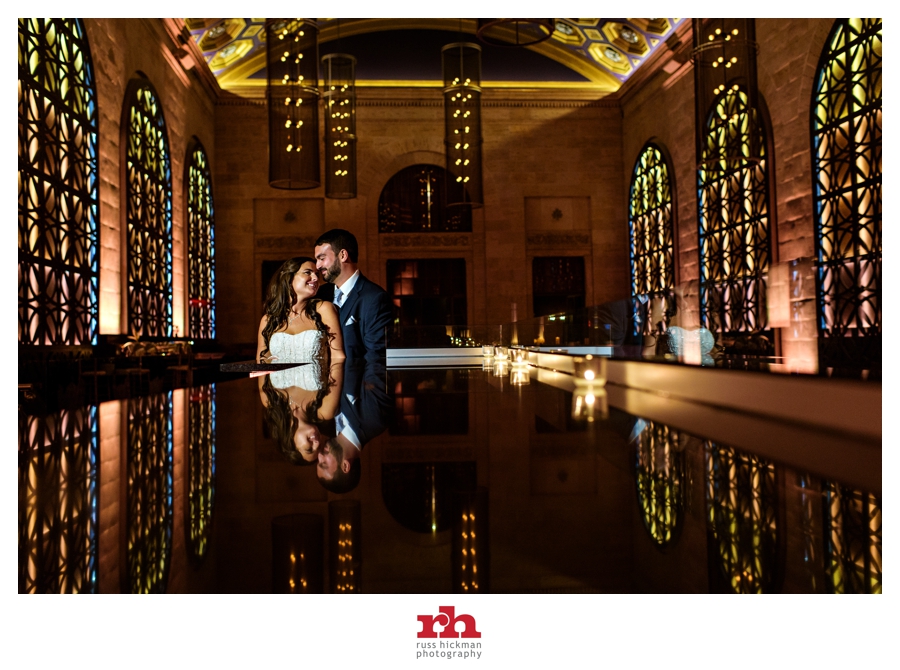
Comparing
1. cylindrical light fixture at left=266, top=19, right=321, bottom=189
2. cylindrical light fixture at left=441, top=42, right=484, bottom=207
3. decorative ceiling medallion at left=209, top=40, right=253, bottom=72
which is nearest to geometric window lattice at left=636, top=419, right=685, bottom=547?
cylindrical light fixture at left=266, top=19, right=321, bottom=189

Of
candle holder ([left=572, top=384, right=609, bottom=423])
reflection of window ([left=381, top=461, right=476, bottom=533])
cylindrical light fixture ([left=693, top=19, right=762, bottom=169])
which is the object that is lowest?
candle holder ([left=572, top=384, right=609, bottom=423])

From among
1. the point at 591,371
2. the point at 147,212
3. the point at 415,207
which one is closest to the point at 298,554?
the point at 591,371

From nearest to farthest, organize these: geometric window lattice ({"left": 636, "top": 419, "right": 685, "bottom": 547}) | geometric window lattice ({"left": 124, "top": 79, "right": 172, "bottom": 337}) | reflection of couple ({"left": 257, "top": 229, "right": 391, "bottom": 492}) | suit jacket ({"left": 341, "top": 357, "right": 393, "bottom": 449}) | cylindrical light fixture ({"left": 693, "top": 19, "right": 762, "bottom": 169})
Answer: geometric window lattice ({"left": 636, "top": 419, "right": 685, "bottom": 547}) < suit jacket ({"left": 341, "top": 357, "right": 393, "bottom": 449}) < reflection of couple ({"left": 257, "top": 229, "right": 391, "bottom": 492}) < cylindrical light fixture ({"left": 693, "top": 19, "right": 762, "bottom": 169}) < geometric window lattice ({"left": 124, "top": 79, "right": 172, "bottom": 337})

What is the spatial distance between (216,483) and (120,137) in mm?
14342

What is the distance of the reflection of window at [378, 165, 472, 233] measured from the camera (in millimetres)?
21688

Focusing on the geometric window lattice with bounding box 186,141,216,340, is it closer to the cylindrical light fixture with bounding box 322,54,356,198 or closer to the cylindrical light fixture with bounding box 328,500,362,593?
the cylindrical light fixture with bounding box 322,54,356,198

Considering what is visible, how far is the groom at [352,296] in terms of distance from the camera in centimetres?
400

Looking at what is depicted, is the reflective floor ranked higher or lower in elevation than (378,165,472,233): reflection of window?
lower

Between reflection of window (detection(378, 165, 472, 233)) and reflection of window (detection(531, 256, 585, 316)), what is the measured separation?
2532 millimetres

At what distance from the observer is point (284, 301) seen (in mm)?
3814
